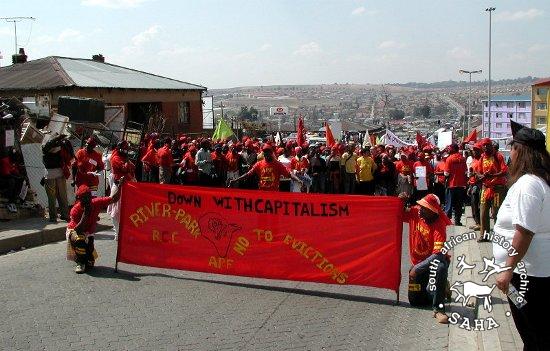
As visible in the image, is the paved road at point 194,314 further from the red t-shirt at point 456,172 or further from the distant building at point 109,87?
the distant building at point 109,87

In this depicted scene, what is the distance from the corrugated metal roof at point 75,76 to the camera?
29938 millimetres

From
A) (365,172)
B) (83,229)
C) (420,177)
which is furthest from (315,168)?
→ (83,229)

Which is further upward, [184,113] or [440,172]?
[184,113]

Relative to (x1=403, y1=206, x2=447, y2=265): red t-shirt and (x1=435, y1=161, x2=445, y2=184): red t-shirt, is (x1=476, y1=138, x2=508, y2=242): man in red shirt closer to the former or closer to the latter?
(x1=403, y1=206, x2=447, y2=265): red t-shirt

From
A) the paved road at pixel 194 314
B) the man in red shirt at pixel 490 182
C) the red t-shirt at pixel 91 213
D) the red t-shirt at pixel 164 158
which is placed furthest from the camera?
the red t-shirt at pixel 164 158

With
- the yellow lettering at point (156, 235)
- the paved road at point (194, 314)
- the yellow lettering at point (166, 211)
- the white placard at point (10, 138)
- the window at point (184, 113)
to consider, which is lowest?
the paved road at point (194, 314)

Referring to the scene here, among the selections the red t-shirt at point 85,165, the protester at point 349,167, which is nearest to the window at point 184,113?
the protester at point 349,167

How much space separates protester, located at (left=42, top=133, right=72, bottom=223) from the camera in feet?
42.0

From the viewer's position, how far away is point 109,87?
31094 mm

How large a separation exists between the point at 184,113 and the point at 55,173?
27.2 meters

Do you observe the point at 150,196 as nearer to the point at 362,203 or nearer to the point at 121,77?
the point at 362,203

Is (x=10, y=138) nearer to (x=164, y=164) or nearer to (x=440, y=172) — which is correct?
(x=164, y=164)

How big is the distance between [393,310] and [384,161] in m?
10.6

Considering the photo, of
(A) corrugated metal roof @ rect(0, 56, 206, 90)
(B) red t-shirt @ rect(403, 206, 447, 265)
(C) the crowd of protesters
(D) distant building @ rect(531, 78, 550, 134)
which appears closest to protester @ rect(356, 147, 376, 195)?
(C) the crowd of protesters
